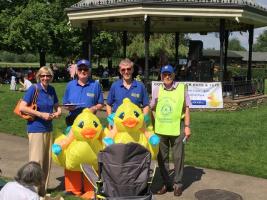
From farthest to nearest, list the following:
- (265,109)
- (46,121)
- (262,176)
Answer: (265,109)
(262,176)
(46,121)

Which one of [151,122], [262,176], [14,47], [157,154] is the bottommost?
[262,176]

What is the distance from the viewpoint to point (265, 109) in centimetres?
1783

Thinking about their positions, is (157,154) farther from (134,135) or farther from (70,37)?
(70,37)

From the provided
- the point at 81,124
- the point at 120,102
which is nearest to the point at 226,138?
the point at 120,102

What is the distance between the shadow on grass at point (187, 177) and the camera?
7.43 metres

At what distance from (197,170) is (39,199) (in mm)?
4653

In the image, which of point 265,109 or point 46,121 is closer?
point 46,121

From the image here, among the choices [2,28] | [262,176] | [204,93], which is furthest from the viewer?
[2,28]

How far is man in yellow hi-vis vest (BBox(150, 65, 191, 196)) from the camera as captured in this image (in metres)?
6.81

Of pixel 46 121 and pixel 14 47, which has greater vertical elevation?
pixel 14 47

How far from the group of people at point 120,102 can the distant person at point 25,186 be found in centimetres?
206

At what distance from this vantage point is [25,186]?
14.0 ft

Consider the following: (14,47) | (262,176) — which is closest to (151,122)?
(262,176)

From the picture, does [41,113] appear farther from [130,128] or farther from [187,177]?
[187,177]
